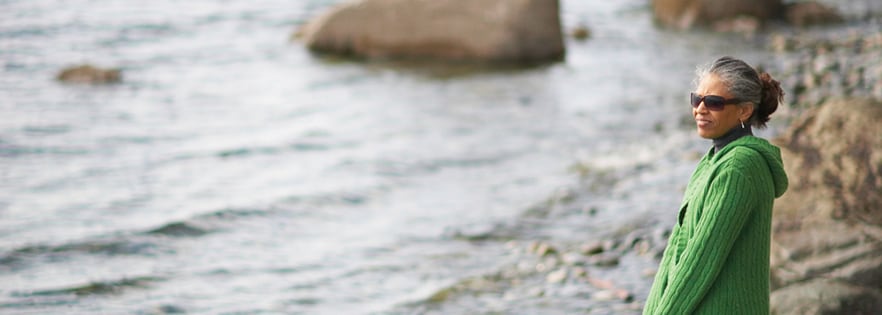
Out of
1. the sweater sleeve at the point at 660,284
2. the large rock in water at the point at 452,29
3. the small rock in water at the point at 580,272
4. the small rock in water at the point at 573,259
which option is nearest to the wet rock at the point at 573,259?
the small rock in water at the point at 573,259

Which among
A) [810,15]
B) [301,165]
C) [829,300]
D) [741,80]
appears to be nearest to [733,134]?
[741,80]

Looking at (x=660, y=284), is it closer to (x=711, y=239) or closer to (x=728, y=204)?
(x=711, y=239)

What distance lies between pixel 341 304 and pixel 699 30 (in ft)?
43.0

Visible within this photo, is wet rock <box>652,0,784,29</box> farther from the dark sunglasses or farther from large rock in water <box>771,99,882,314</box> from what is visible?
the dark sunglasses

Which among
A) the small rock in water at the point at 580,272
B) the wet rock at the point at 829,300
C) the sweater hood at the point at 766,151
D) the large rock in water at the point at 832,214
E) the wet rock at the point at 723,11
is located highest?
the sweater hood at the point at 766,151

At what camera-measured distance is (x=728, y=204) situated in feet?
11.3

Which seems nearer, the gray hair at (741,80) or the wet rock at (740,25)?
the gray hair at (741,80)

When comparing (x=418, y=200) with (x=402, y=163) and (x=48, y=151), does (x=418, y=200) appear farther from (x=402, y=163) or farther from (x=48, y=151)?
(x=48, y=151)

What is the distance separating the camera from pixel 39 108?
14.3m

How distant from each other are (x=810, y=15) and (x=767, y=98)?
660 inches

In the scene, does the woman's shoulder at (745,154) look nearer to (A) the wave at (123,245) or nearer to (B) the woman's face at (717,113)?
(B) the woman's face at (717,113)

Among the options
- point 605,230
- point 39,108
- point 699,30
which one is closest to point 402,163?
point 605,230

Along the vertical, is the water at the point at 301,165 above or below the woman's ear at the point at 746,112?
below

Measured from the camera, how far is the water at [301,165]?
8.30 m
